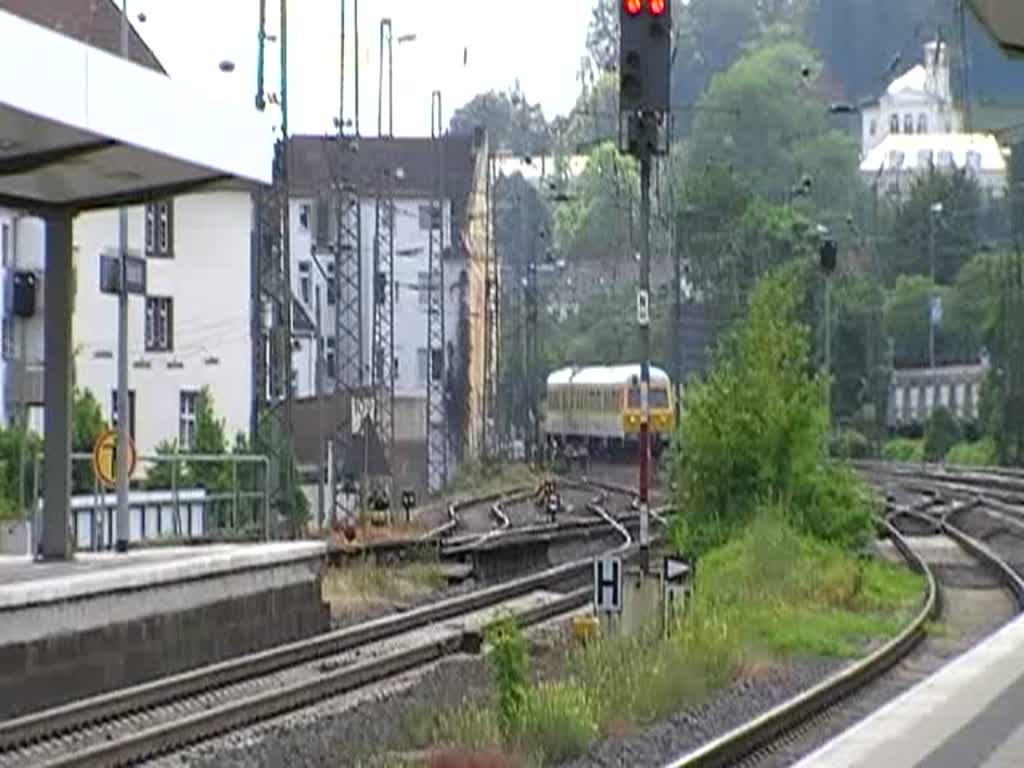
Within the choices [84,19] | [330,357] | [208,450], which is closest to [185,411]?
[84,19]

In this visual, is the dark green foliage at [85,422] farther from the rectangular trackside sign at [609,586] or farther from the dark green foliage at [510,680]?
the dark green foliage at [510,680]

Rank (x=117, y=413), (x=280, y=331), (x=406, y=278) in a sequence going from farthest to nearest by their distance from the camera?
(x=406, y=278) < (x=280, y=331) < (x=117, y=413)

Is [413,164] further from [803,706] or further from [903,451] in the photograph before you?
[803,706]

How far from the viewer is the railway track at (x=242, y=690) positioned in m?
16.3

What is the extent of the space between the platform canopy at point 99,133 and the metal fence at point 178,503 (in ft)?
23.0

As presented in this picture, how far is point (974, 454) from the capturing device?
85.0 metres

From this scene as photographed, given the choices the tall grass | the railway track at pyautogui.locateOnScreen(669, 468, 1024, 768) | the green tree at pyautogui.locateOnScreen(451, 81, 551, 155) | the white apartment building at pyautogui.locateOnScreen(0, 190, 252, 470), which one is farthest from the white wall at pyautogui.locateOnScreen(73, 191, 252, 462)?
the green tree at pyautogui.locateOnScreen(451, 81, 551, 155)

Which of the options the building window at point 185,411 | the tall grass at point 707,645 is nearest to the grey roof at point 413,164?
the building window at point 185,411

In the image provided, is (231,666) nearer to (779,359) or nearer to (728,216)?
(779,359)

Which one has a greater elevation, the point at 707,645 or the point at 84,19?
the point at 84,19

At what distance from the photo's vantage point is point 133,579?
2050 cm

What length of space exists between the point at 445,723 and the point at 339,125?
44207 mm

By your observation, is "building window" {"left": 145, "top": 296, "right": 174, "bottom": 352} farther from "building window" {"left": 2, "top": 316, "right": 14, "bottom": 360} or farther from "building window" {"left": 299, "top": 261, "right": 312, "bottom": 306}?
"building window" {"left": 2, "top": 316, "right": 14, "bottom": 360}

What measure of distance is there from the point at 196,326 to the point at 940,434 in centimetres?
3313
